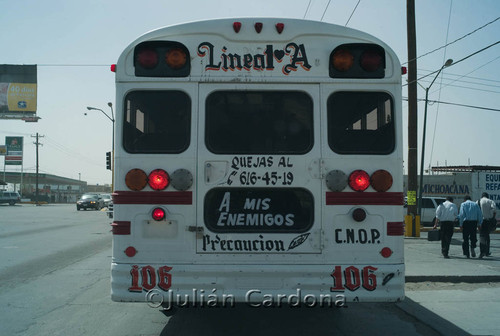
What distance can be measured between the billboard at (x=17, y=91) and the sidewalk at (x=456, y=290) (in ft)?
124

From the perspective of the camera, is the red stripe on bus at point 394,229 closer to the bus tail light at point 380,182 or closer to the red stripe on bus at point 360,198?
the red stripe on bus at point 360,198

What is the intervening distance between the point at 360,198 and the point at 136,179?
6.62ft

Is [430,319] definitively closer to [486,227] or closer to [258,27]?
[258,27]

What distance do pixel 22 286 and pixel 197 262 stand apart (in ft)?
16.4

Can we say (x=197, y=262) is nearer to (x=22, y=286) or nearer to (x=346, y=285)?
(x=346, y=285)

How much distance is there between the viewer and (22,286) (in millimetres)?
7570

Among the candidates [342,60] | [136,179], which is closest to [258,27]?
[342,60]

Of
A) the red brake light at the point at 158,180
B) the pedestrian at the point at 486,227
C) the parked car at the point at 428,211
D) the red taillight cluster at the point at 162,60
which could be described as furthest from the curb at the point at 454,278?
the parked car at the point at 428,211

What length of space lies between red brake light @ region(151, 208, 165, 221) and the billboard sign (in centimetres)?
7483

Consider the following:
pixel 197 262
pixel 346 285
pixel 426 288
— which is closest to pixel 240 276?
pixel 197 262

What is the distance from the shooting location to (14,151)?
70.7m

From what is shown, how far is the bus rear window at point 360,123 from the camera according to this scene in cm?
417

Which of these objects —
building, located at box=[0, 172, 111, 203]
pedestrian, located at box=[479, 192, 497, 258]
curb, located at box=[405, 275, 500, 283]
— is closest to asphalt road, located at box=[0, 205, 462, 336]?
curb, located at box=[405, 275, 500, 283]

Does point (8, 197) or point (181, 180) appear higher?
point (181, 180)
